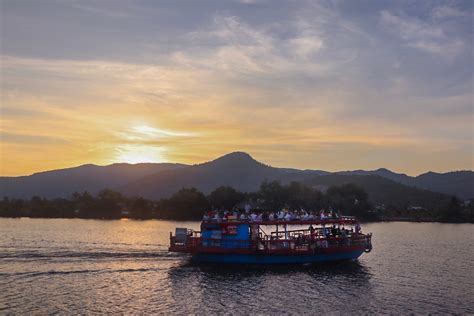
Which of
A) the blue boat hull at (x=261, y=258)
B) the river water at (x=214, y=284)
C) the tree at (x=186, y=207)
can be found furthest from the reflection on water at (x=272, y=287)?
the tree at (x=186, y=207)

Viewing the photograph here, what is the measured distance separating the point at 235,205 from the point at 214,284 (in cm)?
11415

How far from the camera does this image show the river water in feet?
134

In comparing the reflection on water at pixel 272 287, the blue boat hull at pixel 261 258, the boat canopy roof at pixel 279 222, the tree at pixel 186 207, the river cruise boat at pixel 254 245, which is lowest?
the reflection on water at pixel 272 287

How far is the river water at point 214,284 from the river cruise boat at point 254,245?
1616 mm

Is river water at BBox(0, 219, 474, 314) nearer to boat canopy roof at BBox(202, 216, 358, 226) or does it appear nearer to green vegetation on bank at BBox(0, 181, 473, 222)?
boat canopy roof at BBox(202, 216, 358, 226)

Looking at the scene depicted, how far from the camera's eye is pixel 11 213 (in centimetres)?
17350

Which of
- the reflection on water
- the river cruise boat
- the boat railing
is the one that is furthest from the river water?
the boat railing

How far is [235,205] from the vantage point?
164 meters

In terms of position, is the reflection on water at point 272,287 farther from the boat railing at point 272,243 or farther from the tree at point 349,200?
the tree at point 349,200

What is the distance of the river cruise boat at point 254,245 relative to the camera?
5972 cm

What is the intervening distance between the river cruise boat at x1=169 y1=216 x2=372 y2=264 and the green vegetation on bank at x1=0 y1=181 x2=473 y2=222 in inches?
3491

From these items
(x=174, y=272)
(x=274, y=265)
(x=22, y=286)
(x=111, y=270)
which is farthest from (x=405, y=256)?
(x=22, y=286)

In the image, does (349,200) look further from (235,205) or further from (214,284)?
(214,284)

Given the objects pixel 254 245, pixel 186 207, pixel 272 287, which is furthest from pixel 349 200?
pixel 272 287
